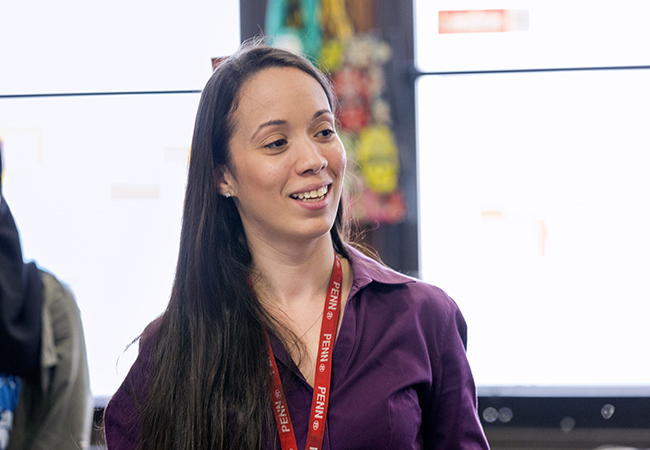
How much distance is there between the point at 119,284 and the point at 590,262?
2067mm

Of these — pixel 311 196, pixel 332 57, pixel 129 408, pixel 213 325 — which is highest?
pixel 332 57

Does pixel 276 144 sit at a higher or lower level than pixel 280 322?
higher

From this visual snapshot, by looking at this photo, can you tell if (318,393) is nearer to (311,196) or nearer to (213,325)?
(213,325)

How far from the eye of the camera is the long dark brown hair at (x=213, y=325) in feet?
4.33

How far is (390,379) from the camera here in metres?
1.31

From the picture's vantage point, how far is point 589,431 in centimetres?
255

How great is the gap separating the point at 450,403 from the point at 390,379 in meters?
0.18

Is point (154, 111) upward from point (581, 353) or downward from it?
upward

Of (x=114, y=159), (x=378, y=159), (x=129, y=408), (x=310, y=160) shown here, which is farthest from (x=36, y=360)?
(x=378, y=159)

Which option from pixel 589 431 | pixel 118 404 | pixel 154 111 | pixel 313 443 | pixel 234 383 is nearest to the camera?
pixel 313 443

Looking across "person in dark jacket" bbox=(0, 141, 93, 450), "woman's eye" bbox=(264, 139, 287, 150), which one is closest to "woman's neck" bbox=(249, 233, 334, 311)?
"woman's eye" bbox=(264, 139, 287, 150)

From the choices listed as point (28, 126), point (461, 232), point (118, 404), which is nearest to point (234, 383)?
point (118, 404)

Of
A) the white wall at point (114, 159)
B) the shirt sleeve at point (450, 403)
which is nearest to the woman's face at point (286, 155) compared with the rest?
the shirt sleeve at point (450, 403)

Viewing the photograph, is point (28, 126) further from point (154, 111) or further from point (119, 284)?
point (119, 284)
